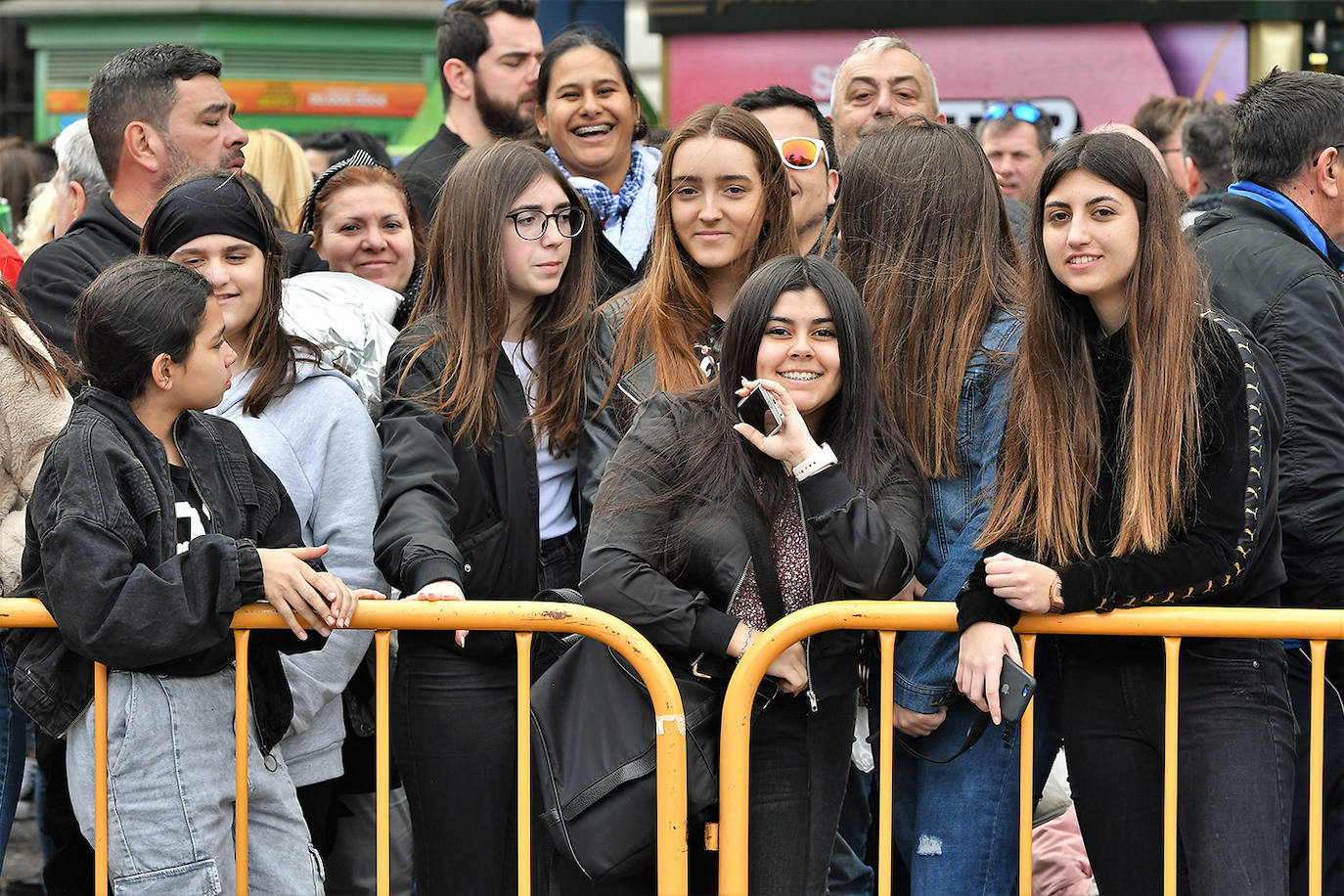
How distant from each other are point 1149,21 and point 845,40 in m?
1.67

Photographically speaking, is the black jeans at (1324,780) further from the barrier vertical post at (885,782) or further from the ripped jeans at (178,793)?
the ripped jeans at (178,793)

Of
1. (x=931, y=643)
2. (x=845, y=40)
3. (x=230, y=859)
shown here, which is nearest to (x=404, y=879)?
(x=230, y=859)

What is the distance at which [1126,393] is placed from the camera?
129 inches

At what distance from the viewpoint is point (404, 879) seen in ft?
14.3

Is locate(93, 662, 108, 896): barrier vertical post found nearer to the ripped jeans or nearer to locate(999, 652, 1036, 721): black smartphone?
the ripped jeans

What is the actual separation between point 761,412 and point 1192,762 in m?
1.15

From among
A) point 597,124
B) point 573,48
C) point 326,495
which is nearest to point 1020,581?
point 326,495

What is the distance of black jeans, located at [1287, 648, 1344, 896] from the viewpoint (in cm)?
374

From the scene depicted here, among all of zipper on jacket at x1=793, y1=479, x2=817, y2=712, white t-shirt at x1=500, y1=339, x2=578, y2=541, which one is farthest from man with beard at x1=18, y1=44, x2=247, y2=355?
zipper on jacket at x1=793, y1=479, x2=817, y2=712

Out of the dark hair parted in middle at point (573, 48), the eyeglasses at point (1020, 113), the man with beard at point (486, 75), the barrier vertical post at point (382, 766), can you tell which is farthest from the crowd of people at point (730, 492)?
the man with beard at point (486, 75)

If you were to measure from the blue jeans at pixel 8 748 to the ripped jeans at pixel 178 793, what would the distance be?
0.44 meters

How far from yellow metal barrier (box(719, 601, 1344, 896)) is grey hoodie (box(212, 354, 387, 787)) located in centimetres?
102

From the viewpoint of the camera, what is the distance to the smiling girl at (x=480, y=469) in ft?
11.7

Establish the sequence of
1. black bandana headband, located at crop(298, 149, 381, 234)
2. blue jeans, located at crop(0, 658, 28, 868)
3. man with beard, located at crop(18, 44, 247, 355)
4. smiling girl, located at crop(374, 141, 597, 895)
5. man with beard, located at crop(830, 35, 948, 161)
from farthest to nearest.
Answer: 1. man with beard, located at crop(830, 35, 948, 161)
2. black bandana headband, located at crop(298, 149, 381, 234)
3. man with beard, located at crop(18, 44, 247, 355)
4. blue jeans, located at crop(0, 658, 28, 868)
5. smiling girl, located at crop(374, 141, 597, 895)
